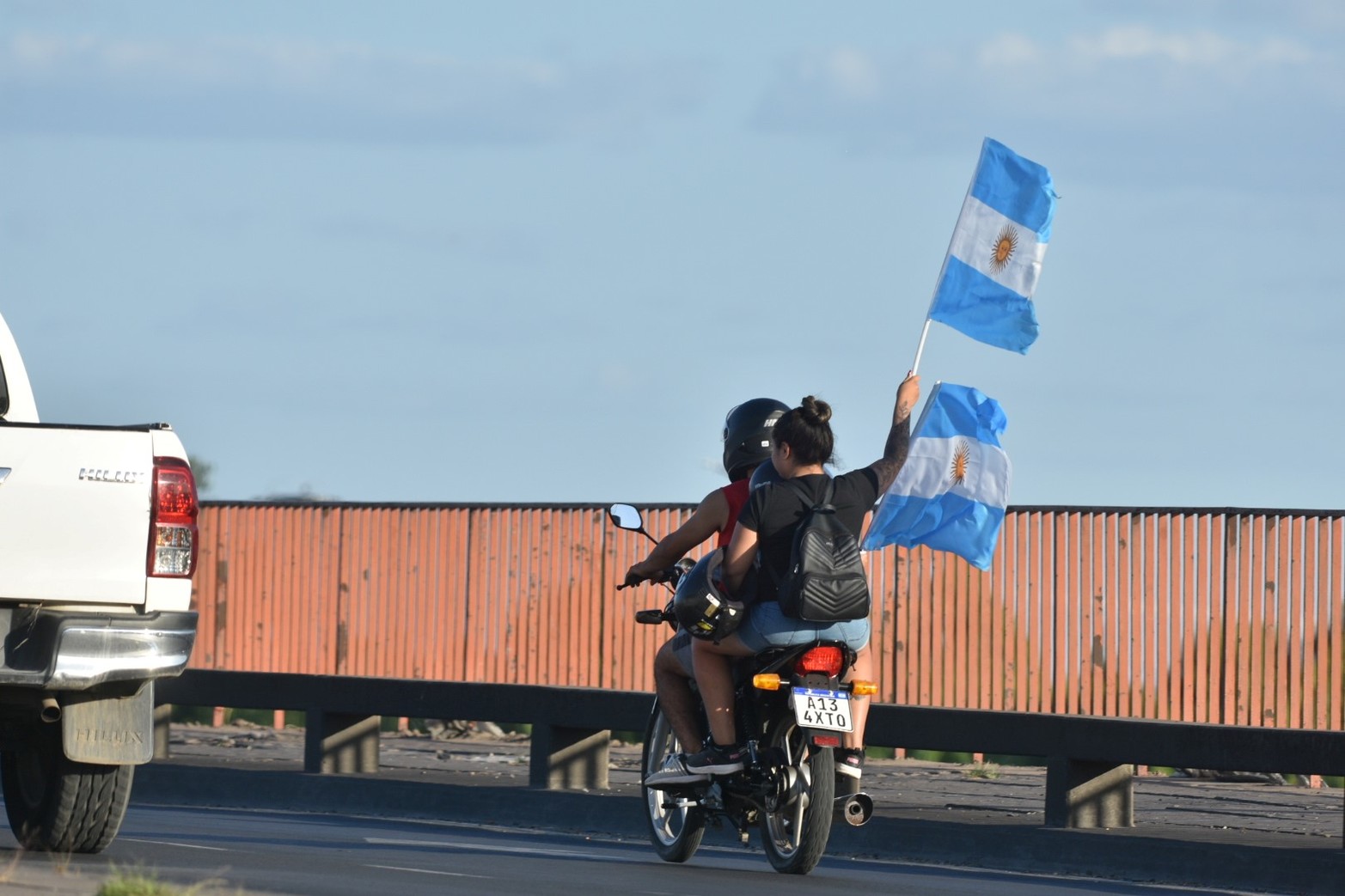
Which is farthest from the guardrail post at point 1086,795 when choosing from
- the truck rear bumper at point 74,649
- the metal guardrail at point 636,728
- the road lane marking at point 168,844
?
the truck rear bumper at point 74,649

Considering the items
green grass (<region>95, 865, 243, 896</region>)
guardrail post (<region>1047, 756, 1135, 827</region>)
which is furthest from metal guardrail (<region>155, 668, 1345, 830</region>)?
green grass (<region>95, 865, 243, 896</region>)

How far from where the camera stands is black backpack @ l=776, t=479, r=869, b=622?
9953 mm

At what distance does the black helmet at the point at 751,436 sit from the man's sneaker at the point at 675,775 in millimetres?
1255

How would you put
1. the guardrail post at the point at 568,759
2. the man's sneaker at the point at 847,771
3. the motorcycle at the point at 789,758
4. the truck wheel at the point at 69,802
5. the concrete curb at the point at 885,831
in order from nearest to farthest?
the truck wheel at the point at 69,802 < the motorcycle at the point at 789,758 < the man's sneaker at the point at 847,771 < the concrete curb at the point at 885,831 < the guardrail post at the point at 568,759

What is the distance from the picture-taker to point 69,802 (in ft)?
31.7

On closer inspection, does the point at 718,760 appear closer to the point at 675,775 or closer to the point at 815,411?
the point at 675,775

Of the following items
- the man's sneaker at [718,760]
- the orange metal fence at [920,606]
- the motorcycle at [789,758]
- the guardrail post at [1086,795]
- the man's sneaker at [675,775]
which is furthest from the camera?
the orange metal fence at [920,606]

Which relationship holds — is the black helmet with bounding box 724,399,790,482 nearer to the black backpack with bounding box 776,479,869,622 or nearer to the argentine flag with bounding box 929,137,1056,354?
the black backpack with bounding box 776,479,869,622

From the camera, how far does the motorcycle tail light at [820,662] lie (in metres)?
9.95

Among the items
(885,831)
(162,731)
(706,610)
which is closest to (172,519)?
(706,610)

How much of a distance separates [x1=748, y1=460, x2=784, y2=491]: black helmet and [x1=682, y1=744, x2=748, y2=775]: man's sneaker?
1.08m

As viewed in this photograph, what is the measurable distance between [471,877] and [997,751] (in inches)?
136

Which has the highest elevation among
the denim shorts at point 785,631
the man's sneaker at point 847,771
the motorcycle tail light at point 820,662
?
the denim shorts at point 785,631

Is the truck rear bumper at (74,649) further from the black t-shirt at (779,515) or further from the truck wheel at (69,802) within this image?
the black t-shirt at (779,515)
